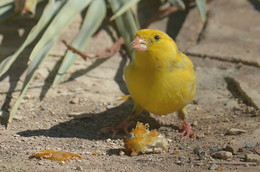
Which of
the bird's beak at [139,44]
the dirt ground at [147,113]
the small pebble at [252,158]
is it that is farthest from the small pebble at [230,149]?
the bird's beak at [139,44]

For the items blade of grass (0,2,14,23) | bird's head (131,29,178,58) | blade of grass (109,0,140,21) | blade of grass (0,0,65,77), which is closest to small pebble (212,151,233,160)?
bird's head (131,29,178,58)

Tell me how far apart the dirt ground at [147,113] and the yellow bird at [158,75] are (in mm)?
378

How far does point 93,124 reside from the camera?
4.48m

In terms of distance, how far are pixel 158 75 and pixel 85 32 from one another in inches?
64.9

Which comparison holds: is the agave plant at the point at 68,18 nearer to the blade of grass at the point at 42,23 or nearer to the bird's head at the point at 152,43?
the blade of grass at the point at 42,23

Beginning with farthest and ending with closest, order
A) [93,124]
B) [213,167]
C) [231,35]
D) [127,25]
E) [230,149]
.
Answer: [231,35]
[127,25]
[93,124]
[230,149]
[213,167]

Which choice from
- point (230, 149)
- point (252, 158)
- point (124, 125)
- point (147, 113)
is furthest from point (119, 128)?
point (252, 158)

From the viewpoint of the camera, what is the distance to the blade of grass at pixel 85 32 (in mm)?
5055

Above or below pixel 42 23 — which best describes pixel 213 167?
below

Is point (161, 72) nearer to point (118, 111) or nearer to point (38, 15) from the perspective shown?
point (118, 111)

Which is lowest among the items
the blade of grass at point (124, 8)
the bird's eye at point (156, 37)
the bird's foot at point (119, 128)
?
the bird's foot at point (119, 128)

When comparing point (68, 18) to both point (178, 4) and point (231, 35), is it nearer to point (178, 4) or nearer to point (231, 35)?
point (178, 4)

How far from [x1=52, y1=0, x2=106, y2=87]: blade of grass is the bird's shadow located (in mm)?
643

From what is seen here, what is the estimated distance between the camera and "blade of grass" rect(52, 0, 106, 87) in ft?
16.6
